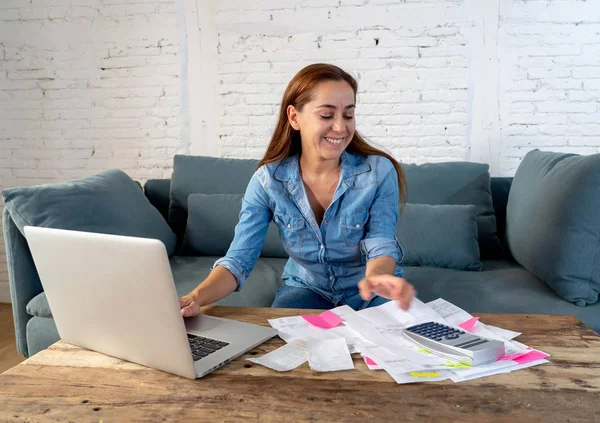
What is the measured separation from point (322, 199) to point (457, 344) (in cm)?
87

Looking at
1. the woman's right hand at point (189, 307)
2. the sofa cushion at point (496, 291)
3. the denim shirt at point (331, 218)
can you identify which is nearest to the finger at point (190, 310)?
the woman's right hand at point (189, 307)

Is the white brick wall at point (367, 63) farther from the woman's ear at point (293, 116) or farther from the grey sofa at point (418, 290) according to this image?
the woman's ear at point (293, 116)

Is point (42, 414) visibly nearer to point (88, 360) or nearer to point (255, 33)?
point (88, 360)

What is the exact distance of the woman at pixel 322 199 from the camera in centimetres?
187

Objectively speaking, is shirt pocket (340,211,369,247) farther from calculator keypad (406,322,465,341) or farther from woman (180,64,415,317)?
calculator keypad (406,322,465,341)

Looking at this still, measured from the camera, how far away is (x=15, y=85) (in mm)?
3719

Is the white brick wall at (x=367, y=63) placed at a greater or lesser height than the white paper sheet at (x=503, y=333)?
greater

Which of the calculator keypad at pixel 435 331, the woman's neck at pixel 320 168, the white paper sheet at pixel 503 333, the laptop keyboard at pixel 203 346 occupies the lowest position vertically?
the white paper sheet at pixel 503 333

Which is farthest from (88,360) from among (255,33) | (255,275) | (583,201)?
(255,33)

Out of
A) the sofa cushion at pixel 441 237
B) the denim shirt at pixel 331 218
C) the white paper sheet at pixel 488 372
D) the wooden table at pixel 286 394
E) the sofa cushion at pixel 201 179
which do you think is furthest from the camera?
the sofa cushion at pixel 201 179

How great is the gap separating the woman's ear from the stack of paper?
28.6 inches

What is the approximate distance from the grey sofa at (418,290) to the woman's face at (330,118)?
761 mm

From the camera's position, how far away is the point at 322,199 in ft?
6.45

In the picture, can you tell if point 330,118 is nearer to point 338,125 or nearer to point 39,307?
point 338,125
